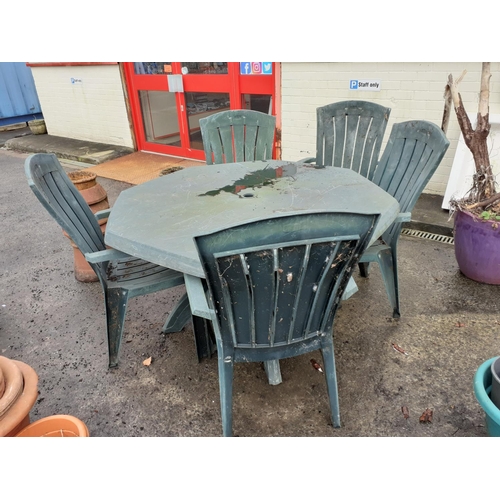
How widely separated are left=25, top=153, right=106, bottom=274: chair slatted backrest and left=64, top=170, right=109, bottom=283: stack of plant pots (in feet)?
2.18

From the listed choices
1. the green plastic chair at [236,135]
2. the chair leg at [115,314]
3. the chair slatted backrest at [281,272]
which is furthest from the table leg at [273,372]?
the green plastic chair at [236,135]

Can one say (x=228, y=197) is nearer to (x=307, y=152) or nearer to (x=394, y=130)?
(x=394, y=130)

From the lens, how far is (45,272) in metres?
3.32

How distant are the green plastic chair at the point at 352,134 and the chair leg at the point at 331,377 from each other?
1722 millimetres

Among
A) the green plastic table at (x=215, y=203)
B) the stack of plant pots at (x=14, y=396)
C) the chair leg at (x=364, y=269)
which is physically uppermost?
the green plastic table at (x=215, y=203)

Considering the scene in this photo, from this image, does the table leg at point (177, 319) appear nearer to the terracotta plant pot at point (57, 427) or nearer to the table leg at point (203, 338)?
the table leg at point (203, 338)

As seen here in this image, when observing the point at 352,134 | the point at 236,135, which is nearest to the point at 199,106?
the point at 236,135

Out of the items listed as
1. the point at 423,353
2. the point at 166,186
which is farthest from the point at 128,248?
the point at 423,353

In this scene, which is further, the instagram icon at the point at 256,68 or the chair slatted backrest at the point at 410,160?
the instagram icon at the point at 256,68

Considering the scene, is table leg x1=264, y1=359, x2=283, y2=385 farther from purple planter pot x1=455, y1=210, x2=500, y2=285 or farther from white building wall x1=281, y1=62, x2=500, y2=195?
white building wall x1=281, y1=62, x2=500, y2=195

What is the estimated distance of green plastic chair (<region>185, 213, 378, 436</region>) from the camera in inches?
47.7

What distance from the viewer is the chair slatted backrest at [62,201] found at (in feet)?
6.18


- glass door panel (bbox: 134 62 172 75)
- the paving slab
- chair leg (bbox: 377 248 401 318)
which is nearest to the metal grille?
chair leg (bbox: 377 248 401 318)

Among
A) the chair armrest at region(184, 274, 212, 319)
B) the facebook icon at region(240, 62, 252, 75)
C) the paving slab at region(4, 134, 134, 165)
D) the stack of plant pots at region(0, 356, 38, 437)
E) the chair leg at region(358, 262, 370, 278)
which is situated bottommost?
the chair leg at region(358, 262, 370, 278)
